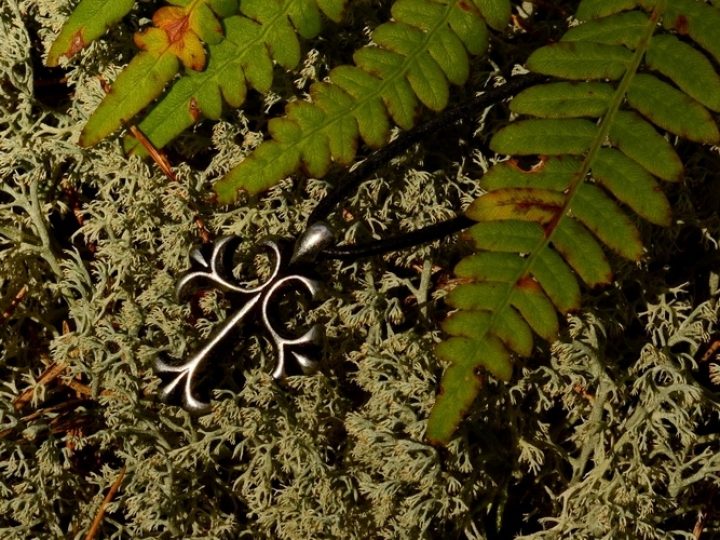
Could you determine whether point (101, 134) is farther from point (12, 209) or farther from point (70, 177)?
point (12, 209)

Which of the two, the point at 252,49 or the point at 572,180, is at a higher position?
the point at 252,49

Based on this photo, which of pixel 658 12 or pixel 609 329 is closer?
pixel 658 12

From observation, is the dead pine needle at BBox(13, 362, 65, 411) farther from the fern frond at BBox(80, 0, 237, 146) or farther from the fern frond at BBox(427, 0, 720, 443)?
the fern frond at BBox(427, 0, 720, 443)

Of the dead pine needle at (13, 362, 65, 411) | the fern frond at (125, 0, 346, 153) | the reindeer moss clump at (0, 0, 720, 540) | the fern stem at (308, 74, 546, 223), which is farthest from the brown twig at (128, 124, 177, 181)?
the dead pine needle at (13, 362, 65, 411)

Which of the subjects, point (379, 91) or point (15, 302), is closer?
point (379, 91)

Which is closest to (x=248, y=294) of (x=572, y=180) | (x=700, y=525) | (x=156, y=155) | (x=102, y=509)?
(x=156, y=155)

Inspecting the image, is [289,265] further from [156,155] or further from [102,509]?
[102,509]

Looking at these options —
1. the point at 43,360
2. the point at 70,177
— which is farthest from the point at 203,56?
the point at 43,360

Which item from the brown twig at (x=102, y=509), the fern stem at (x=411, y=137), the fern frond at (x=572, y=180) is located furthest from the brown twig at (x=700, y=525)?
Result: the brown twig at (x=102, y=509)
